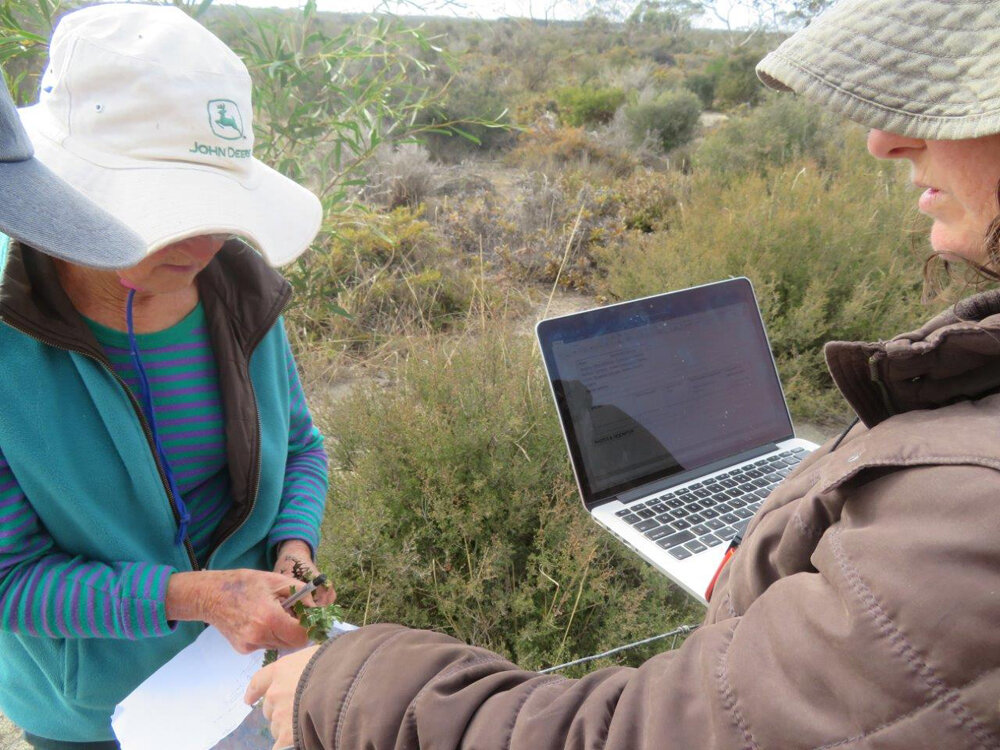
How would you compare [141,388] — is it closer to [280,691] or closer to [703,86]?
[280,691]

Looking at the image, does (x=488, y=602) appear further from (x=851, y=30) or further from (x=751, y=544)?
(x=851, y=30)

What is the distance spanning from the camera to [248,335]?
4.82 feet

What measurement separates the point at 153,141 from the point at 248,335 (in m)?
0.49

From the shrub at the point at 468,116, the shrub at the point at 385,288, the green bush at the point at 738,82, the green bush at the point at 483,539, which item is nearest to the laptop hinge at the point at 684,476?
the green bush at the point at 483,539

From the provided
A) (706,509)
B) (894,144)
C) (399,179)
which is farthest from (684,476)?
(399,179)

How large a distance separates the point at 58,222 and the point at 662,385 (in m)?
1.51

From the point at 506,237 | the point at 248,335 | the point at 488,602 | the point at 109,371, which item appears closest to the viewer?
the point at 109,371

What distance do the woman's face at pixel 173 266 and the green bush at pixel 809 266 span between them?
118 inches

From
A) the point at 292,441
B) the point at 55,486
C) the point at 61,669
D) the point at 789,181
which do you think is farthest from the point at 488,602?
the point at 789,181

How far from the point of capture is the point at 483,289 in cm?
444

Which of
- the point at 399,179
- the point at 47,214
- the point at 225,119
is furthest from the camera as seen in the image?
the point at 399,179

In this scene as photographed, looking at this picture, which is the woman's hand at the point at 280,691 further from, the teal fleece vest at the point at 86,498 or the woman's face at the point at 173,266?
the woman's face at the point at 173,266

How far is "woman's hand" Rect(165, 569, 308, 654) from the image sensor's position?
4.10 ft

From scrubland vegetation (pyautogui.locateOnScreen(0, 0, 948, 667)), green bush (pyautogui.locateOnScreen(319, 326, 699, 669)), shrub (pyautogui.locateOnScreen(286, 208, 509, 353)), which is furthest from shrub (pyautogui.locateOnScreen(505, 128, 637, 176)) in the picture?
green bush (pyautogui.locateOnScreen(319, 326, 699, 669))
